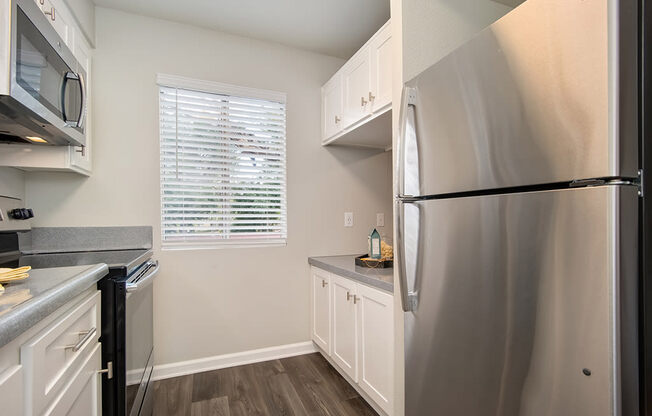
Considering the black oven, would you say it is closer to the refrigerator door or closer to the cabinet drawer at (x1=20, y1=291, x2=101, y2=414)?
the cabinet drawer at (x1=20, y1=291, x2=101, y2=414)

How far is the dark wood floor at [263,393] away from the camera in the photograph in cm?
186

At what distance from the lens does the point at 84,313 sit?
1.06 m

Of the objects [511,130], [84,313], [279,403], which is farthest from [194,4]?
[279,403]

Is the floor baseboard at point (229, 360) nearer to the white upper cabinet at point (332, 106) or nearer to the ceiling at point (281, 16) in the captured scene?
the white upper cabinet at point (332, 106)

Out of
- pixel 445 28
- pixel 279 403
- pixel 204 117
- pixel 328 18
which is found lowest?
pixel 279 403

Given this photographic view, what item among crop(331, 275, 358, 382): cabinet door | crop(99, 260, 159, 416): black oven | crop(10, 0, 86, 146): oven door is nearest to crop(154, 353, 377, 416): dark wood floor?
crop(331, 275, 358, 382): cabinet door

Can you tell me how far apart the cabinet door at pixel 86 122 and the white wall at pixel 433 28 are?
1.86m

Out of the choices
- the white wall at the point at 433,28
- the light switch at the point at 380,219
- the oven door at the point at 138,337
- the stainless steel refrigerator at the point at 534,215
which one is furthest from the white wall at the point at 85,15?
the light switch at the point at 380,219

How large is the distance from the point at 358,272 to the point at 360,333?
14.4 inches

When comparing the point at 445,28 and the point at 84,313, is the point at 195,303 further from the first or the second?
the point at 445,28

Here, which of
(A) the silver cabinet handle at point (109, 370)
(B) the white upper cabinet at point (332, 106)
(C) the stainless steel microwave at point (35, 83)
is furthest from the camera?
(B) the white upper cabinet at point (332, 106)

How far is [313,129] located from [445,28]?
1.41 m

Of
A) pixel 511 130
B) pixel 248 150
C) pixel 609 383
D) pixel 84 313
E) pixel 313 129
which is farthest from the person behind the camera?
pixel 313 129

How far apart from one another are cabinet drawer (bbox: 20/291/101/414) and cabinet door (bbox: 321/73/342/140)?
188cm
